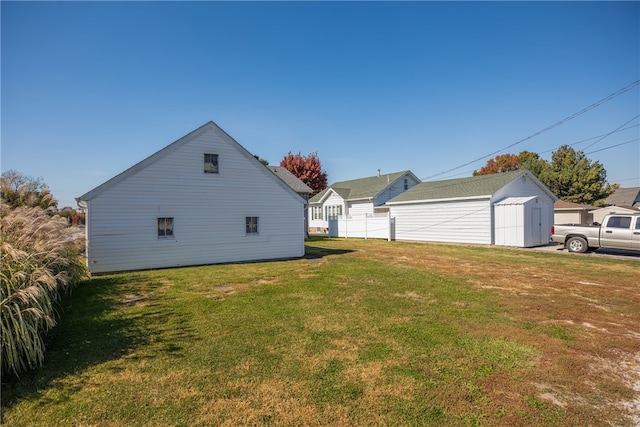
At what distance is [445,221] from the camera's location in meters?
21.9

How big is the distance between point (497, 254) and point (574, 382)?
13.3 m

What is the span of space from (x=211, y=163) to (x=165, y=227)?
11.2 ft

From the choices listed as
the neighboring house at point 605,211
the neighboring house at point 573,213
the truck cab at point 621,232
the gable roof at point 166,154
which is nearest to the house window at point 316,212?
the gable roof at point 166,154

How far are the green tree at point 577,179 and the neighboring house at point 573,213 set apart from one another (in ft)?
22.9

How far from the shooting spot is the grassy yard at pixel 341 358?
3.25m

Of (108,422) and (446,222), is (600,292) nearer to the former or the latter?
(108,422)

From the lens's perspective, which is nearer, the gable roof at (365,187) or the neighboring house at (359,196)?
the neighboring house at (359,196)

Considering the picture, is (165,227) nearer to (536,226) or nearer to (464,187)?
(464,187)

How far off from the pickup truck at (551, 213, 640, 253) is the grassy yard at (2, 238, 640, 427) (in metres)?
7.11

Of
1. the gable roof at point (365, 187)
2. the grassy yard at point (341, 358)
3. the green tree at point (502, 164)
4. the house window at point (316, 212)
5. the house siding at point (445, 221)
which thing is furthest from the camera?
the green tree at point (502, 164)

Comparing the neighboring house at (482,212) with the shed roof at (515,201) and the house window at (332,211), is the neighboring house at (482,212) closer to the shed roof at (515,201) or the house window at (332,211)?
the shed roof at (515,201)

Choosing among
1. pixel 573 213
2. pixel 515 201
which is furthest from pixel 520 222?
pixel 573 213

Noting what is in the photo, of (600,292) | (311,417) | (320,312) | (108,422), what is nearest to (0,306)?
(108,422)

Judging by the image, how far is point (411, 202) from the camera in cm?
2392
